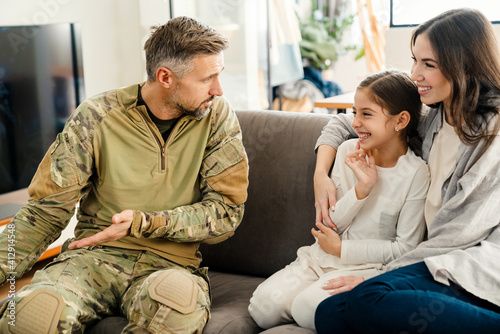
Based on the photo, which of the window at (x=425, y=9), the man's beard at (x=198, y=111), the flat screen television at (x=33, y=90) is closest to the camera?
the man's beard at (x=198, y=111)

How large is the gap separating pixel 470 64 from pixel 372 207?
18.0 inches

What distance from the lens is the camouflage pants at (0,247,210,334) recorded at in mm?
1436

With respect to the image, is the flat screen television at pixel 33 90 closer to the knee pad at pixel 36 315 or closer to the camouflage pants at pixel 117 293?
the camouflage pants at pixel 117 293

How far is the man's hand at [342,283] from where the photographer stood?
1518 mm

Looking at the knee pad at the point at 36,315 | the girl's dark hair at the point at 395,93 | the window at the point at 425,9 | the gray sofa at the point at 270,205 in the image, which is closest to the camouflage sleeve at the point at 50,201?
the knee pad at the point at 36,315

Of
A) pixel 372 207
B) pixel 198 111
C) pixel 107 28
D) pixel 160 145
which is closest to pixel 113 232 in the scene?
pixel 160 145

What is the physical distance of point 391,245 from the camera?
1604 millimetres

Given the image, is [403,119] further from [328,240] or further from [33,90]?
[33,90]

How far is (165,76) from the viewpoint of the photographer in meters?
1.69

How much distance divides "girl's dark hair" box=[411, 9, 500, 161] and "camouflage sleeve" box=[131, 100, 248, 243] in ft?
2.02

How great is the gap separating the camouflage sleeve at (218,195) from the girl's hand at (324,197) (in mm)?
215

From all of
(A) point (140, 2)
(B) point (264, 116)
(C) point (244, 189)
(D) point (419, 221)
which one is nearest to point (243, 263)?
(C) point (244, 189)

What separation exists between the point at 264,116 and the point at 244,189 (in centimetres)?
36

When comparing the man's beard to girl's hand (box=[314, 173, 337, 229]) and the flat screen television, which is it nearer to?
girl's hand (box=[314, 173, 337, 229])
